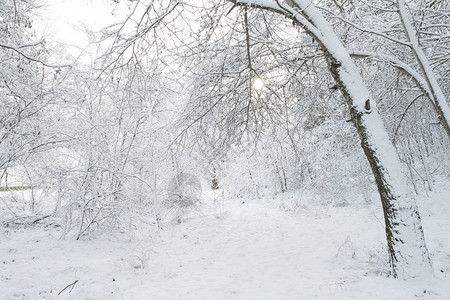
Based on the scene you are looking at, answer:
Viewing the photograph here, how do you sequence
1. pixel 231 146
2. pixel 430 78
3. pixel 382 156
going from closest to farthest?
pixel 382 156 < pixel 430 78 < pixel 231 146

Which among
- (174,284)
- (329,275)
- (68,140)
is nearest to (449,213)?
(329,275)

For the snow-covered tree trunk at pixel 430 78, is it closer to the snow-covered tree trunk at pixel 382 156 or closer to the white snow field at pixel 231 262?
the snow-covered tree trunk at pixel 382 156

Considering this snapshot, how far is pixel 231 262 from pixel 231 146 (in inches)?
109

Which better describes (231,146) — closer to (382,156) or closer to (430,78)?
(382,156)

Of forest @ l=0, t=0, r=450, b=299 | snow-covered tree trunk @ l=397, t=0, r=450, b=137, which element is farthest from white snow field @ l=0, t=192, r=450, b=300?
snow-covered tree trunk @ l=397, t=0, r=450, b=137

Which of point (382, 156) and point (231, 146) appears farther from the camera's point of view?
point (231, 146)

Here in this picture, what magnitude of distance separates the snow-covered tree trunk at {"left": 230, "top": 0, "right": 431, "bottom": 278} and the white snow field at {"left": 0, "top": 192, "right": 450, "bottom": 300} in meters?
0.34

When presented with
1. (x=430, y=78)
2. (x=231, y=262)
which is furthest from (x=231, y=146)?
(x=430, y=78)

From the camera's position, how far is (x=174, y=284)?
5117 millimetres

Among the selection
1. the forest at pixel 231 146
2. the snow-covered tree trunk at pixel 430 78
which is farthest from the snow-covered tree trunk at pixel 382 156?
the snow-covered tree trunk at pixel 430 78

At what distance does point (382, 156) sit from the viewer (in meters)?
4.05

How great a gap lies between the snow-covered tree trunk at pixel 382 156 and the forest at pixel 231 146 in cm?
2

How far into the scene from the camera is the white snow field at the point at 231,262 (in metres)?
4.35

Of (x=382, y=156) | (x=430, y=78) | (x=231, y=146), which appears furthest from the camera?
(x=231, y=146)
